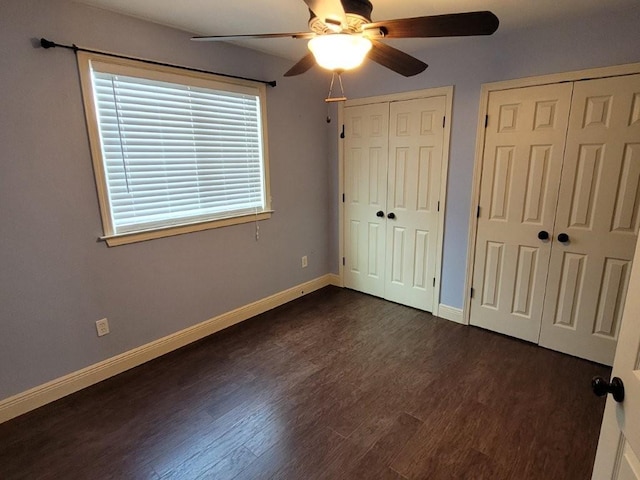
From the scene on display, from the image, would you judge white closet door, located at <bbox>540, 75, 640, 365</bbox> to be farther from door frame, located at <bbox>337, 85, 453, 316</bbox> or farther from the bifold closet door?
the bifold closet door

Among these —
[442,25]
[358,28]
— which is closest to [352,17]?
[358,28]

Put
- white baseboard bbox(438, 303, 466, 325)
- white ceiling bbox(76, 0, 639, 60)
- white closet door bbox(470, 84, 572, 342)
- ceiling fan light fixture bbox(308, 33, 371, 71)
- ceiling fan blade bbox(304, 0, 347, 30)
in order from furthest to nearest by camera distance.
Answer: white baseboard bbox(438, 303, 466, 325), white closet door bbox(470, 84, 572, 342), white ceiling bbox(76, 0, 639, 60), ceiling fan light fixture bbox(308, 33, 371, 71), ceiling fan blade bbox(304, 0, 347, 30)

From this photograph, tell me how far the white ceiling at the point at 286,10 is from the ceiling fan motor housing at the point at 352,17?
728 millimetres

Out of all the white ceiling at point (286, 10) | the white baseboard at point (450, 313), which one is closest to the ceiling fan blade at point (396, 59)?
the white ceiling at point (286, 10)

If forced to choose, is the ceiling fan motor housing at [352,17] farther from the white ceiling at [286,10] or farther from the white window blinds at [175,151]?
the white window blinds at [175,151]

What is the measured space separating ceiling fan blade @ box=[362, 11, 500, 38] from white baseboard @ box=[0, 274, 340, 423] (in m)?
2.55

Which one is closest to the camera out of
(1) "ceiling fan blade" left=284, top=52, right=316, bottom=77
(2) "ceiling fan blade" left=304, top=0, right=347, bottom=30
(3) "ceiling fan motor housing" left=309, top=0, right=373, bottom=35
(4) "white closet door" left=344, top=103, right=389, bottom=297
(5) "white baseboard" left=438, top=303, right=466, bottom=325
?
(2) "ceiling fan blade" left=304, top=0, right=347, bottom=30

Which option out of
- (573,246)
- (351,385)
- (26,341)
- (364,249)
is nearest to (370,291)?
(364,249)

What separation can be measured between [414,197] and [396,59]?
65.3 inches

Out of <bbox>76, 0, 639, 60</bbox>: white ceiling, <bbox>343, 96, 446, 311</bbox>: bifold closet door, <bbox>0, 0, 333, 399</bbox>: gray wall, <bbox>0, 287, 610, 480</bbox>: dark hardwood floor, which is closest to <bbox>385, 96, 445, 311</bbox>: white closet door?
<bbox>343, 96, 446, 311</bbox>: bifold closet door

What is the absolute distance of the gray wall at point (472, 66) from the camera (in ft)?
7.28

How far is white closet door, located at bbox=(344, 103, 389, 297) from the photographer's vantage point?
3.45 m

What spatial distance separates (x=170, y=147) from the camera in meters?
2.57

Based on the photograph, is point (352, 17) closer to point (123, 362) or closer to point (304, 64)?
point (304, 64)
